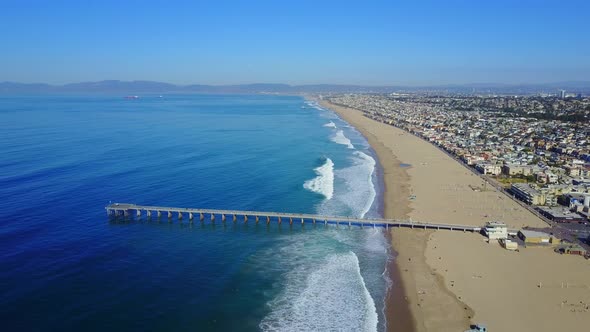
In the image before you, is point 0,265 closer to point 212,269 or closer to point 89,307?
point 89,307

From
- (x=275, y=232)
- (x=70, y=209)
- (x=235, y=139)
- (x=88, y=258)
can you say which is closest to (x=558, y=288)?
(x=275, y=232)

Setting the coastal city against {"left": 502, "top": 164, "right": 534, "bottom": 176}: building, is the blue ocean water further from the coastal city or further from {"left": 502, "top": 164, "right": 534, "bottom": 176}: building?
{"left": 502, "top": 164, "right": 534, "bottom": 176}: building

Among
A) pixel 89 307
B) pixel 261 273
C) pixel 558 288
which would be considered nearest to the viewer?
pixel 89 307

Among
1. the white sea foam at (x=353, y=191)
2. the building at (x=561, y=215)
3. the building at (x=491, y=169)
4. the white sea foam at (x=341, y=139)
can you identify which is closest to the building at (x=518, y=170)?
the building at (x=491, y=169)

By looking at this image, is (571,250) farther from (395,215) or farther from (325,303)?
(325,303)

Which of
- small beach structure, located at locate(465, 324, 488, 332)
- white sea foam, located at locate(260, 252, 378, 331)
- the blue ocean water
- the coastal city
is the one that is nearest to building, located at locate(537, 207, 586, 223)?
the coastal city

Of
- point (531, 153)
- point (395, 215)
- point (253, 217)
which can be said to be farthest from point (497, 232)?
point (531, 153)

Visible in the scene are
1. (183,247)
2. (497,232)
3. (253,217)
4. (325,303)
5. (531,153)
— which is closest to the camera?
(325,303)
